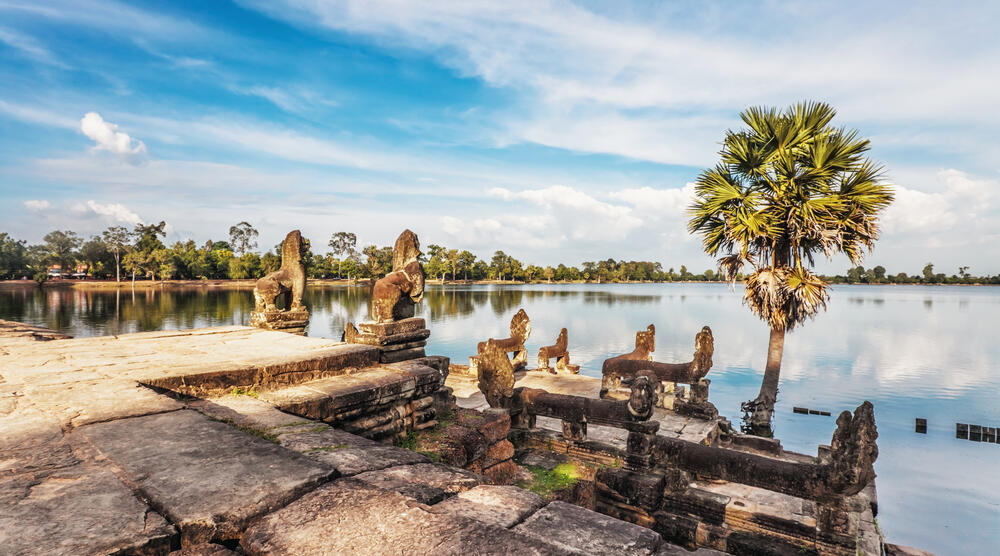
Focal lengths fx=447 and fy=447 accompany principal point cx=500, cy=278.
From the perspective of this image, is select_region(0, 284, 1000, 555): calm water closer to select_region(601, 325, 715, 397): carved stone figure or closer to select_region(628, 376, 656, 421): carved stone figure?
select_region(601, 325, 715, 397): carved stone figure

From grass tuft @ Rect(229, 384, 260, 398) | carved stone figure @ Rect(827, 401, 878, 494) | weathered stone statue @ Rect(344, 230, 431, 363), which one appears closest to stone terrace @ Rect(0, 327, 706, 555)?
grass tuft @ Rect(229, 384, 260, 398)

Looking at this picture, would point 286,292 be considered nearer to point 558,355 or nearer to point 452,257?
point 558,355

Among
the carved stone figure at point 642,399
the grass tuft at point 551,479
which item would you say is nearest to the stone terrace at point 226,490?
the grass tuft at point 551,479

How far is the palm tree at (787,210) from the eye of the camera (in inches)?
412

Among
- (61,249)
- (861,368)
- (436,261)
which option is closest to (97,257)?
(61,249)

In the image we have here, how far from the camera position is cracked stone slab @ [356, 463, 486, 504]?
2.03m

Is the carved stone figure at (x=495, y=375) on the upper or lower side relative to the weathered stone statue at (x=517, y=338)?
upper

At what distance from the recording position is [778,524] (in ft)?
16.9

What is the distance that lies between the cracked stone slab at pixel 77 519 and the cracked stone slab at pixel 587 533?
52.5 inches

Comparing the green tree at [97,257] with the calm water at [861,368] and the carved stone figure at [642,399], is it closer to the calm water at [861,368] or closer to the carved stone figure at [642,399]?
the calm water at [861,368]

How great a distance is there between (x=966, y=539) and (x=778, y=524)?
30.0 feet

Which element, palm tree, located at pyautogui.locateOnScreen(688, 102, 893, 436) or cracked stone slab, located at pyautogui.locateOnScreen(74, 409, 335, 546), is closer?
cracked stone slab, located at pyautogui.locateOnScreen(74, 409, 335, 546)

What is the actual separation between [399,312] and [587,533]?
5.17 meters

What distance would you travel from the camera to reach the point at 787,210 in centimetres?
1082
